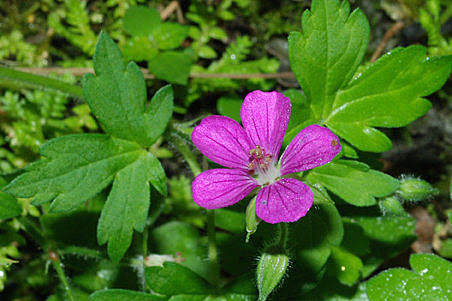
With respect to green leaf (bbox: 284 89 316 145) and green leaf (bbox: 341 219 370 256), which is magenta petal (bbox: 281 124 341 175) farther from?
green leaf (bbox: 341 219 370 256)

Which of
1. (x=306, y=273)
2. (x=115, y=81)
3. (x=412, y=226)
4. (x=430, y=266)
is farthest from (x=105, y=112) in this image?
(x=412, y=226)

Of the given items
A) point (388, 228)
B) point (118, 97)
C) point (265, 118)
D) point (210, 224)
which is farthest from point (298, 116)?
point (388, 228)

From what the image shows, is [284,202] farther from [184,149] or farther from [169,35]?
[169,35]

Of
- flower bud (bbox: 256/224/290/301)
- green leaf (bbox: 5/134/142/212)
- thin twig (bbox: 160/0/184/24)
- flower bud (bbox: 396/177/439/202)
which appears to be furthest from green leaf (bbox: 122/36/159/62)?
flower bud (bbox: 396/177/439/202)

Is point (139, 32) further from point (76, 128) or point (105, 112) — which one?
point (105, 112)

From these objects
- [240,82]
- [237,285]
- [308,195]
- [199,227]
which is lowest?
[199,227]

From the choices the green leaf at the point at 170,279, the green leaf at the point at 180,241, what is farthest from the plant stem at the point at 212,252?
the green leaf at the point at 180,241

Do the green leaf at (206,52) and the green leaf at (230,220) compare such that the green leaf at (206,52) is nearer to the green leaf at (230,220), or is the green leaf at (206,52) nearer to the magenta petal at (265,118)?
the green leaf at (230,220)
